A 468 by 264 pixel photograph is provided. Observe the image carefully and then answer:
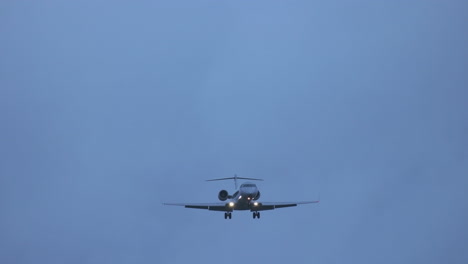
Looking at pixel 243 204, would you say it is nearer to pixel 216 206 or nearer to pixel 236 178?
pixel 216 206

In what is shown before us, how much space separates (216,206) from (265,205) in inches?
253

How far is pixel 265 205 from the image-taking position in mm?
79312

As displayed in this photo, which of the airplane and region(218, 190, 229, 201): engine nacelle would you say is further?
region(218, 190, 229, 201): engine nacelle

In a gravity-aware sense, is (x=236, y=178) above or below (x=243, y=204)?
above

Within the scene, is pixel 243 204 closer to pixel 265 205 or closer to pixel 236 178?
pixel 265 205

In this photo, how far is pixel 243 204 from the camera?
76500 millimetres

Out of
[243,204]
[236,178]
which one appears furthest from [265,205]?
[236,178]

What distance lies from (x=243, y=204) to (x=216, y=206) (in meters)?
4.13

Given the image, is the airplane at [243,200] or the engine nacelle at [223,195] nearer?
the airplane at [243,200]

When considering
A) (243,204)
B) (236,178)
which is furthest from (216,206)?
(236,178)

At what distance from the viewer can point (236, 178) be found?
89312mm

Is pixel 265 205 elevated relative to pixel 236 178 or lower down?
lower down

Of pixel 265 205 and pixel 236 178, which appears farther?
pixel 236 178

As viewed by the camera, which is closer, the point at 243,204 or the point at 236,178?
the point at 243,204
